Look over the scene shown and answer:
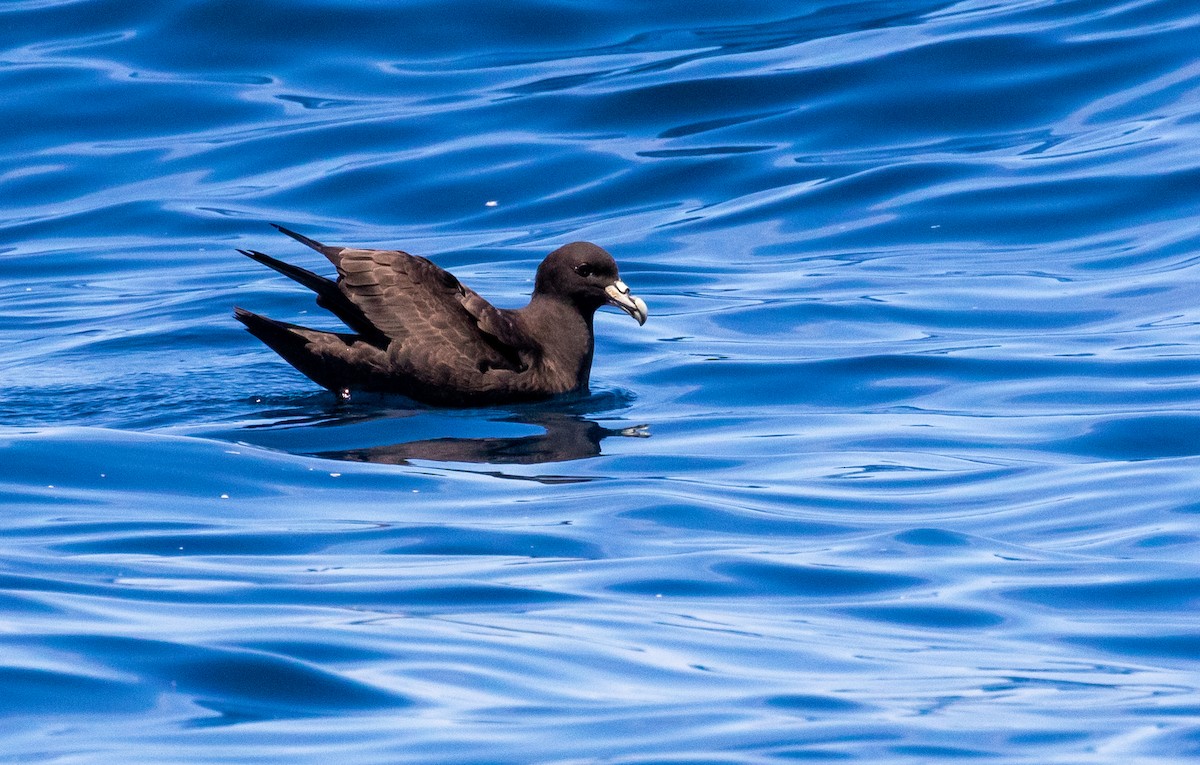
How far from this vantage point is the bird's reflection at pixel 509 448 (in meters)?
8.43

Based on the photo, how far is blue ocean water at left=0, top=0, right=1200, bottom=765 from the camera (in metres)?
5.07

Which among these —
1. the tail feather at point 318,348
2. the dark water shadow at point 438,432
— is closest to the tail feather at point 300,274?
the tail feather at point 318,348

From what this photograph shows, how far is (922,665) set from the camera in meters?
5.43

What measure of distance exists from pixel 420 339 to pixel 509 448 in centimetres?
94

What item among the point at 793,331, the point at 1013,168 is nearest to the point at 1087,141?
the point at 1013,168

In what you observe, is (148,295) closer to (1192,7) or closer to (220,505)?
(220,505)

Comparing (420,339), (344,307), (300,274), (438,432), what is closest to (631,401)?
(420,339)

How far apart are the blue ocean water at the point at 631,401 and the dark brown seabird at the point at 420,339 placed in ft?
0.55

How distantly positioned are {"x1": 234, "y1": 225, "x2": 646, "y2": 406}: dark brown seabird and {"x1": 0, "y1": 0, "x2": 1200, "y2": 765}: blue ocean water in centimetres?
17

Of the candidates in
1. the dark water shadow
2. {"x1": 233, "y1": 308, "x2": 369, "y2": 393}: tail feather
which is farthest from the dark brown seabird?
the dark water shadow

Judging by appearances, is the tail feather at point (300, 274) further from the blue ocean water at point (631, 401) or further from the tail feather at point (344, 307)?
the blue ocean water at point (631, 401)

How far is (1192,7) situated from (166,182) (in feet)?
28.7

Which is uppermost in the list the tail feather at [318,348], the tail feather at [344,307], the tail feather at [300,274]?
the tail feather at [300,274]

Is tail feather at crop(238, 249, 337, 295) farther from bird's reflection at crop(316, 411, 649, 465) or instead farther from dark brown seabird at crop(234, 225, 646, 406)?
bird's reflection at crop(316, 411, 649, 465)
